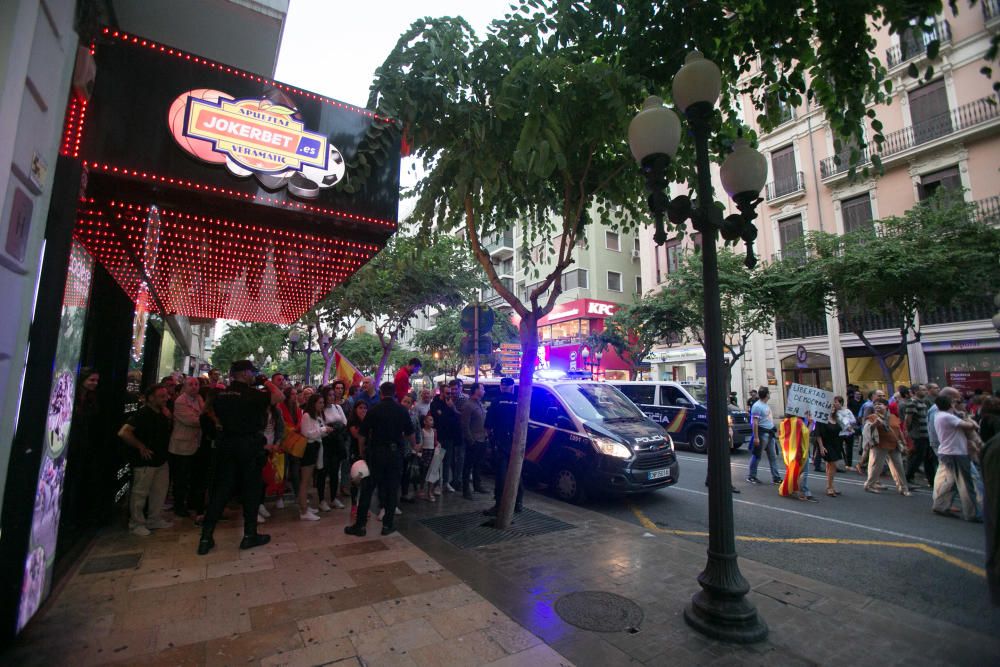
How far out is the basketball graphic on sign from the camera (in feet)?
13.8

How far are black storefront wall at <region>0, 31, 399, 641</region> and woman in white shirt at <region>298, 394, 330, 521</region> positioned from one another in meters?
2.22

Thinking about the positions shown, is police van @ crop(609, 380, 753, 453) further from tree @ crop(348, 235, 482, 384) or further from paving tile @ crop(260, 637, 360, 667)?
paving tile @ crop(260, 637, 360, 667)

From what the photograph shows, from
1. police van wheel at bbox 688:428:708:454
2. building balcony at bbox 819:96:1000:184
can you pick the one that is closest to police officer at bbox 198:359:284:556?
police van wheel at bbox 688:428:708:454

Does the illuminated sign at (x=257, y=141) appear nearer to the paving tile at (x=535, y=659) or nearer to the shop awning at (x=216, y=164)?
the shop awning at (x=216, y=164)

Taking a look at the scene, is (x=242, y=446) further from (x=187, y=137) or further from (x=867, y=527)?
(x=867, y=527)

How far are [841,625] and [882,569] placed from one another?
1.97 m

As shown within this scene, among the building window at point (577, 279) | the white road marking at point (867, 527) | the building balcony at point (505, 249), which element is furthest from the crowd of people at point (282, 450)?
the building balcony at point (505, 249)

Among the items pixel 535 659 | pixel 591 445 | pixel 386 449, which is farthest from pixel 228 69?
pixel 591 445

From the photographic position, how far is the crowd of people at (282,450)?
5.25m

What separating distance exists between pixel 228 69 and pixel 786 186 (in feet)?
92.1

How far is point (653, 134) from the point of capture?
4098mm

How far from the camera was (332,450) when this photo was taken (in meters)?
6.94

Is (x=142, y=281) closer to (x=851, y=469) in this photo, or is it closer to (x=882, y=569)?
(x=882, y=569)

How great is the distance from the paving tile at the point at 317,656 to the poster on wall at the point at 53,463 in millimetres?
1762
